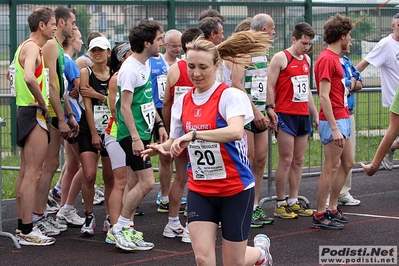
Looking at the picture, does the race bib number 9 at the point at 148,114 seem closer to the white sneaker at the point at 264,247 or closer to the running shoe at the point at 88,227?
the running shoe at the point at 88,227

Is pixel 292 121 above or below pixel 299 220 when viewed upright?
above

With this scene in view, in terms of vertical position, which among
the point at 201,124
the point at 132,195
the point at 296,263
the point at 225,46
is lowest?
the point at 296,263

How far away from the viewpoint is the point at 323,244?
7.79 metres

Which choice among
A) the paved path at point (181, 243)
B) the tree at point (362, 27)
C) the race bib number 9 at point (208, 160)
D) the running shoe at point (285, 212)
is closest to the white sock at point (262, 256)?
the paved path at point (181, 243)

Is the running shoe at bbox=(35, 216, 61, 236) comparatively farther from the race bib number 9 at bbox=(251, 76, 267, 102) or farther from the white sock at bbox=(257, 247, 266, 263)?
the white sock at bbox=(257, 247, 266, 263)

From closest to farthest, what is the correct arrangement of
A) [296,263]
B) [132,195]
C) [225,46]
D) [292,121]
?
1. [225,46]
2. [296,263]
3. [132,195]
4. [292,121]

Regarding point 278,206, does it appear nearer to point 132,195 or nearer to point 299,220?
point 299,220

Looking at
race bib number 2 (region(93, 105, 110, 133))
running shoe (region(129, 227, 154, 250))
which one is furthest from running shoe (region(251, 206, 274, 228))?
race bib number 2 (region(93, 105, 110, 133))

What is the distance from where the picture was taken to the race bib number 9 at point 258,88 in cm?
865

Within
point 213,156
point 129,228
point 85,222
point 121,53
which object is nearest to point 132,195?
point 129,228

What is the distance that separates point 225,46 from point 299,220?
12.0ft

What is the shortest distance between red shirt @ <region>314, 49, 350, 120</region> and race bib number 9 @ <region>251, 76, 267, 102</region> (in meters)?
0.60

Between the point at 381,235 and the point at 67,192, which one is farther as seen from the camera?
the point at 67,192

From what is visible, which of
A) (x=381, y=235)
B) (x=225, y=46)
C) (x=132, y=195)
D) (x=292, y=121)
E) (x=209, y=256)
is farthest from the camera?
(x=292, y=121)
